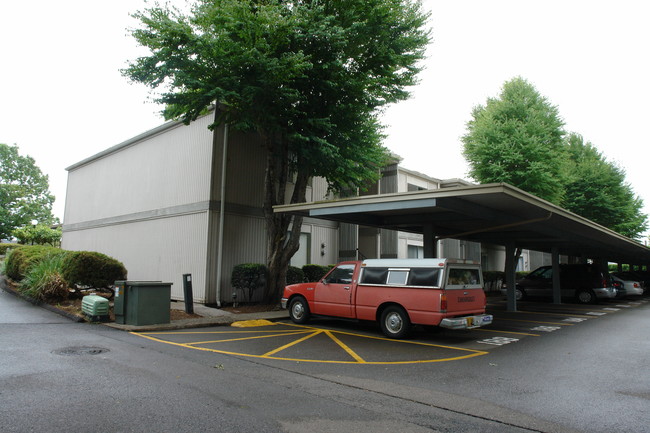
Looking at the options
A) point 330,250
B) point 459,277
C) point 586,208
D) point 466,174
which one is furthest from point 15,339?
point 586,208

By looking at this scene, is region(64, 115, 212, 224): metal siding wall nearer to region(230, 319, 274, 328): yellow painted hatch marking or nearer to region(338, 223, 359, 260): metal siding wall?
region(230, 319, 274, 328): yellow painted hatch marking

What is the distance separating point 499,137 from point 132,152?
19.6 metres

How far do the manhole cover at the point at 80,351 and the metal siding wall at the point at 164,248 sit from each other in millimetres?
7269

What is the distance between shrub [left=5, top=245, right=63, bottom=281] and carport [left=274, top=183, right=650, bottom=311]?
32.1 ft

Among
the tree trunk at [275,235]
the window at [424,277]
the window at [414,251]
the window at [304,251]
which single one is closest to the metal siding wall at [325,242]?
the window at [304,251]

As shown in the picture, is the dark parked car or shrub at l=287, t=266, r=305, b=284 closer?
shrub at l=287, t=266, r=305, b=284

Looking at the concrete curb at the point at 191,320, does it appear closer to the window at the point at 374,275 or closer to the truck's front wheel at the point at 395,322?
the window at the point at 374,275

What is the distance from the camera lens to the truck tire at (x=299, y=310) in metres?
12.1

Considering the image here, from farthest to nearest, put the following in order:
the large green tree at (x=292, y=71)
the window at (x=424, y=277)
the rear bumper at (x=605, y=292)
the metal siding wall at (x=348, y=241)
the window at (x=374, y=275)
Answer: the metal siding wall at (x=348, y=241) < the rear bumper at (x=605, y=292) < the large green tree at (x=292, y=71) < the window at (x=374, y=275) < the window at (x=424, y=277)

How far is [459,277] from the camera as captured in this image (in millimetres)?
9906

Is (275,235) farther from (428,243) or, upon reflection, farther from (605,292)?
(605,292)

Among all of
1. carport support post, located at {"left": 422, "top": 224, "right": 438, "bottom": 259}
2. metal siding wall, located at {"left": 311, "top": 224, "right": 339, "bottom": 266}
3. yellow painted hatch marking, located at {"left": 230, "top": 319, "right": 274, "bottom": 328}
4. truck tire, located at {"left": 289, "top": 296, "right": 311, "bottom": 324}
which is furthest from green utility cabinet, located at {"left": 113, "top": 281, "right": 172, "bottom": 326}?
metal siding wall, located at {"left": 311, "top": 224, "right": 339, "bottom": 266}

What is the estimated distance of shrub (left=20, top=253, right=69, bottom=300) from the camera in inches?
531

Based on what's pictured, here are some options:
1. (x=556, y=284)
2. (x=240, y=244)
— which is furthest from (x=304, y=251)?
(x=556, y=284)
